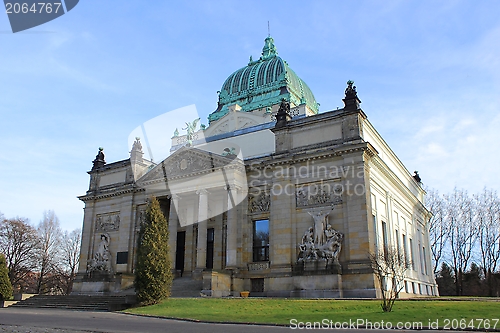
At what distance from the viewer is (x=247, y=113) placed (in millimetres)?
45781

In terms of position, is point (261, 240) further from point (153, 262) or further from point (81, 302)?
point (81, 302)

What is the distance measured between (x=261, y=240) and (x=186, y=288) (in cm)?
676

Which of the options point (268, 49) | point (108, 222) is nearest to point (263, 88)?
point (268, 49)

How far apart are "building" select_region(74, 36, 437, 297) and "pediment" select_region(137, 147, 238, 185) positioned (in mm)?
105

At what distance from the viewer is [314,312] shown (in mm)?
18219

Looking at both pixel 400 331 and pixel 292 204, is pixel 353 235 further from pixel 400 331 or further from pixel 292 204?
pixel 400 331

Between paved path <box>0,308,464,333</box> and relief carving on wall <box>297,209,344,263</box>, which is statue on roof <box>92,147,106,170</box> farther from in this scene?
paved path <box>0,308,464,333</box>

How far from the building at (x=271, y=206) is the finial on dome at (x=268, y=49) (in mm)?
7785

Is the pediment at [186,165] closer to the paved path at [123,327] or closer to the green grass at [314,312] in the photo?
the green grass at [314,312]

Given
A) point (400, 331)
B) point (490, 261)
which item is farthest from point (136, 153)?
point (490, 261)

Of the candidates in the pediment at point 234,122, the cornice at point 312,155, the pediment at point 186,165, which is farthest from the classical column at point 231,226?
the pediment at point 234,122

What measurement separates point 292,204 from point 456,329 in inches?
774

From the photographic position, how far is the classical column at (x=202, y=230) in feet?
112

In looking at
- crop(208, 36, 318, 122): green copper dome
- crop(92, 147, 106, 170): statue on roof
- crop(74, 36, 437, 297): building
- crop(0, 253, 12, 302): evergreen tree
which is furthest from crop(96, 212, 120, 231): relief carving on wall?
crop(208, 36, 318, 122): green copper dome
